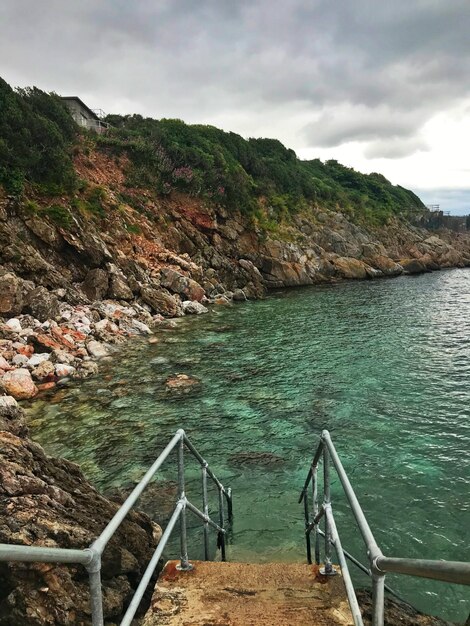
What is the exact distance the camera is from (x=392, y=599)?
17.1 feet

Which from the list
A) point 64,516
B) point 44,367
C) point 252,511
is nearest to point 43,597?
point 64,516

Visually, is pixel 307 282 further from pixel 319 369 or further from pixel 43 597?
pixel 43 597

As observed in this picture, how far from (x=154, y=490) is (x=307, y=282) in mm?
38416

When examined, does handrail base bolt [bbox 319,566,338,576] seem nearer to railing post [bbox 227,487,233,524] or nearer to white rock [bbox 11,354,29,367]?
railing post [bbox 227,487,233,524]

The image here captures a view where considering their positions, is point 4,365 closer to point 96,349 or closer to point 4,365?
point 4,365

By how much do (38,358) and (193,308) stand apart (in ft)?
47.2

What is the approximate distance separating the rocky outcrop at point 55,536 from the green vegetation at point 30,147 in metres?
23.8

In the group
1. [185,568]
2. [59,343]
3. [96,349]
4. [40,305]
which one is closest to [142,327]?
[96,349]

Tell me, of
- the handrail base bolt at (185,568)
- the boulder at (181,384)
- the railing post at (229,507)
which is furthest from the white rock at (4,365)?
the handrail base bolt at (185,568)

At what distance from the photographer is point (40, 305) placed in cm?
1950

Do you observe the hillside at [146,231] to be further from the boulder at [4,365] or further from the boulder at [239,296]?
the boulder at [239,296]

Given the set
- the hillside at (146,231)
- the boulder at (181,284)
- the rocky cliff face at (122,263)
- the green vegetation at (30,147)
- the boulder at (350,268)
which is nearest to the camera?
the rocky cliff face at (122,263)

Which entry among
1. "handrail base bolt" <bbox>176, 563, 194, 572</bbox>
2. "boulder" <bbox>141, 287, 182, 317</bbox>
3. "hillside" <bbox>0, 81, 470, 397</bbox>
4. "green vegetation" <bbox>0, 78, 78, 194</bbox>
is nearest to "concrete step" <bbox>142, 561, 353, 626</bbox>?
"handrail base bolt" <bbox>176, 563, 194, 572</bbox>

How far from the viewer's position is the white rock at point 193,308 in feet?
94.5
